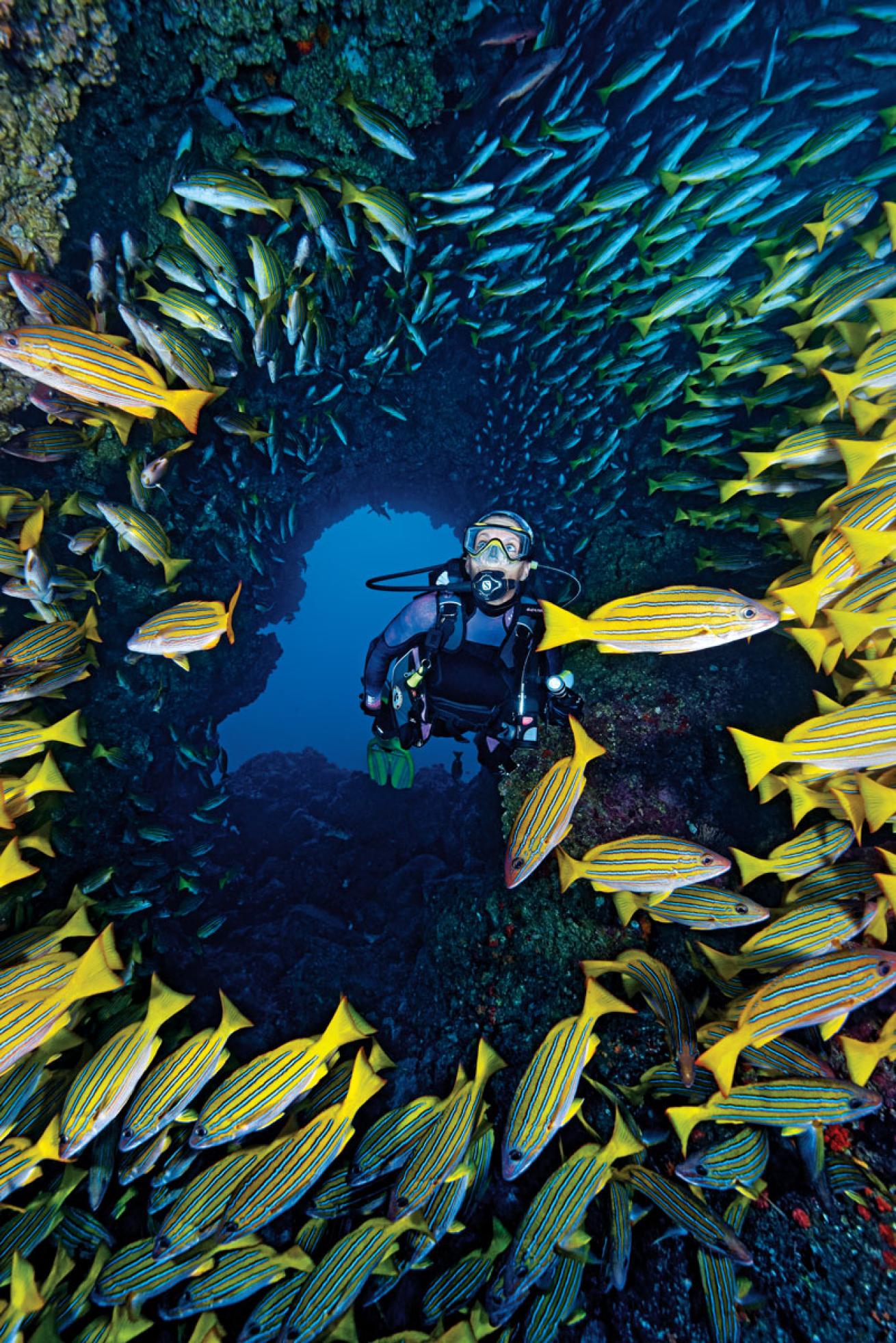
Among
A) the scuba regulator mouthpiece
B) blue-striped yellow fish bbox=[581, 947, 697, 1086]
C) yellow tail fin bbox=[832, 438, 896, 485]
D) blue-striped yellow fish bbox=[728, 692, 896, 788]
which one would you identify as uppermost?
yellow tail fin bbox=[832, 438, 896, 485]

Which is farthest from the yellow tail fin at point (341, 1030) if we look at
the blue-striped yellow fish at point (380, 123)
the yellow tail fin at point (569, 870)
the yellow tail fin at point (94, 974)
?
the blue-striped yellow fish at point (380, 123)

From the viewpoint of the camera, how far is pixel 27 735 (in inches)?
136

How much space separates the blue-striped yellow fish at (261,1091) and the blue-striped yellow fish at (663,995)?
5.45 feet

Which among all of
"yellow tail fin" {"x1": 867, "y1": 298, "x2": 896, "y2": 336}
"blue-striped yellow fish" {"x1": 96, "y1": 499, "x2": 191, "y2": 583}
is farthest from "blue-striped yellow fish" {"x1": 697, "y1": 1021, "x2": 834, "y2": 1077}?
"blue-striped yellow fish" {"x1": 96, "y1": 499, "x2": 191, "y2": 583}

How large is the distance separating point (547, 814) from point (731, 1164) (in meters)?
1.90

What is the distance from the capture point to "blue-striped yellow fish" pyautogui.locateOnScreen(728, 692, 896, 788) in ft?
8.36

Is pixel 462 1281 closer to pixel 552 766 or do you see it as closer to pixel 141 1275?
pixel 141 1275

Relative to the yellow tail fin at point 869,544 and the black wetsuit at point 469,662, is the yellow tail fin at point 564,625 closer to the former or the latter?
the black wetsuit at point 469,662

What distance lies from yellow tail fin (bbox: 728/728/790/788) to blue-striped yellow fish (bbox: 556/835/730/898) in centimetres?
49

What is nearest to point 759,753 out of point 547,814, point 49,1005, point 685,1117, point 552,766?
point 547,814

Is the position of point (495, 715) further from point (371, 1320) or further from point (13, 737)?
point (371, 1320)

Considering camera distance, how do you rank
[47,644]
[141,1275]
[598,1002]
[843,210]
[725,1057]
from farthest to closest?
[47,644] < [843,210] < [598,1002] < [141,1275] < [725,1057]

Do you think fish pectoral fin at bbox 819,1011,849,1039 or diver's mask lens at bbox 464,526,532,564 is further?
diver's mask lens at bbox 464,526,532,564

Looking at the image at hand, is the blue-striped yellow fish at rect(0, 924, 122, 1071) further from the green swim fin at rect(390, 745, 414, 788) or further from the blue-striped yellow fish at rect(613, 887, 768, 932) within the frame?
the blue-striped yellow fish at rect(613, 887, 768, 932)
